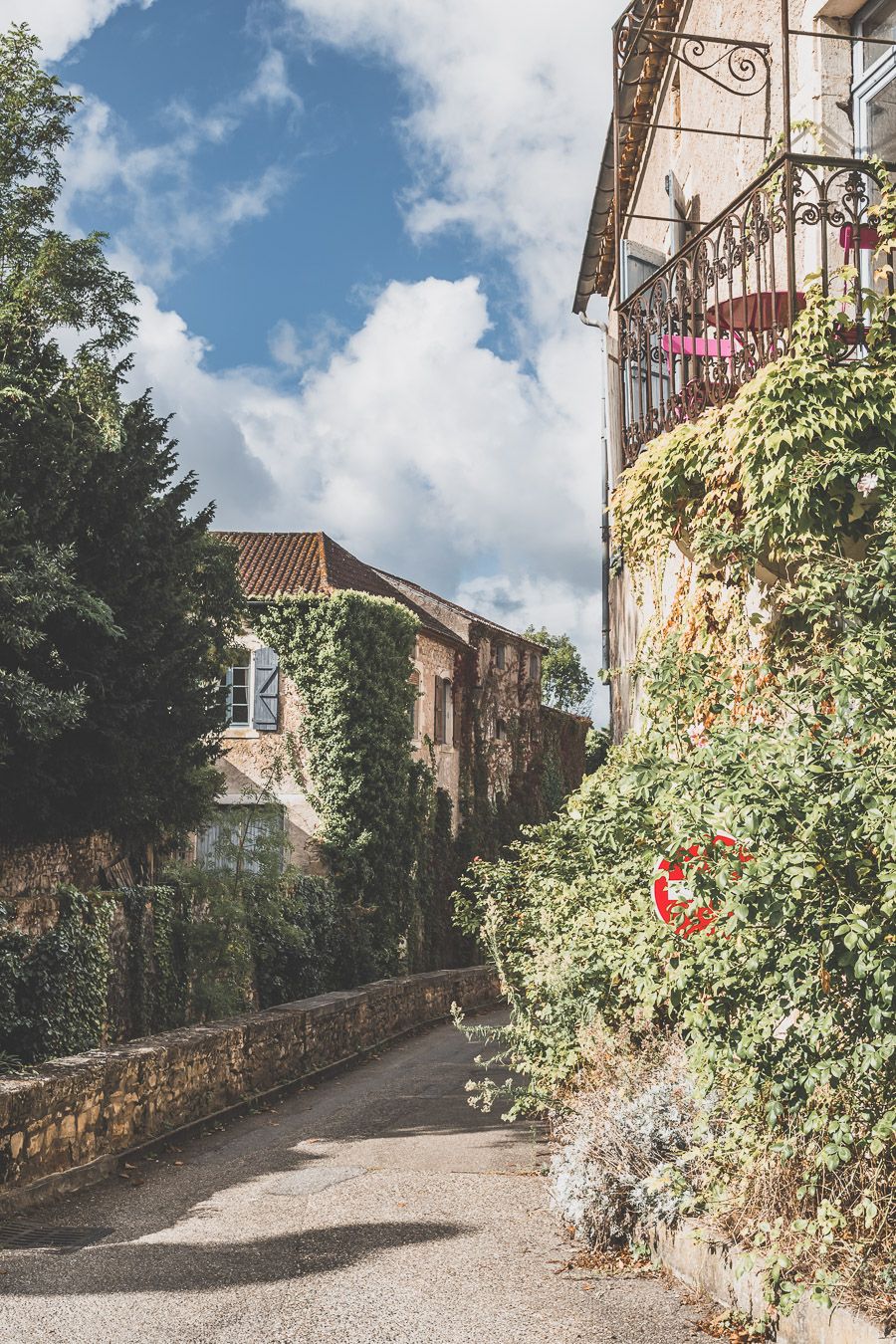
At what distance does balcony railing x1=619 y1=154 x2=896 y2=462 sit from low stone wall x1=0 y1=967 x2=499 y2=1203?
5852 mm

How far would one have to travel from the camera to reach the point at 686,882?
4.82 metres

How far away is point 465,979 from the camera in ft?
77.9

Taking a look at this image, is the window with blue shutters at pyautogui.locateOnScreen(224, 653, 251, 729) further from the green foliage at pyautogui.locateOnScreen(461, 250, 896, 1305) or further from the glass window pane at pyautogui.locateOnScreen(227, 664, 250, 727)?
the green foliage at pyautogui.locateOnScreen(461, 250, 896, 1305)

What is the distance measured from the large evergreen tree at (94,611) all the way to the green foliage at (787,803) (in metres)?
7.20

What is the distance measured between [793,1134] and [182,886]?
12.4m

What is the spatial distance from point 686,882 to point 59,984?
9631mm

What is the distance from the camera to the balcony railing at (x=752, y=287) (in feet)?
22.5

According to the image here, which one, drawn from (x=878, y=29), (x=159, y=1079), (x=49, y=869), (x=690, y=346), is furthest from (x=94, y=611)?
(x=878, y=29)

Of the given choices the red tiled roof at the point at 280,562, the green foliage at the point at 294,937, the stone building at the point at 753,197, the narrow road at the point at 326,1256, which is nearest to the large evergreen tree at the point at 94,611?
the green foliage at the point at 294,937

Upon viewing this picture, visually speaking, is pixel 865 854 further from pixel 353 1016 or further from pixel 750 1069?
pixel 353 1016

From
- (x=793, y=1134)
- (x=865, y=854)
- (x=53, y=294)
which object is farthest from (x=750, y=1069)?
(x=53, y=294)

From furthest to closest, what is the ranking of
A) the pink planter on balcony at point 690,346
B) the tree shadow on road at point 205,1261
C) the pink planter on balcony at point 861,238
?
the pink planter on balcony at point 690,346, the pink planter on balcony at point 861,238, the tree shadow on road at point 205,1261

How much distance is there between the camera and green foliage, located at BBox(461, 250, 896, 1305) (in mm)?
4453

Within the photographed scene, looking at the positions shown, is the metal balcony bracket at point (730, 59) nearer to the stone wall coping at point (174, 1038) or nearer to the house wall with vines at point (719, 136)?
the house wall with vines at point (719, 136)
